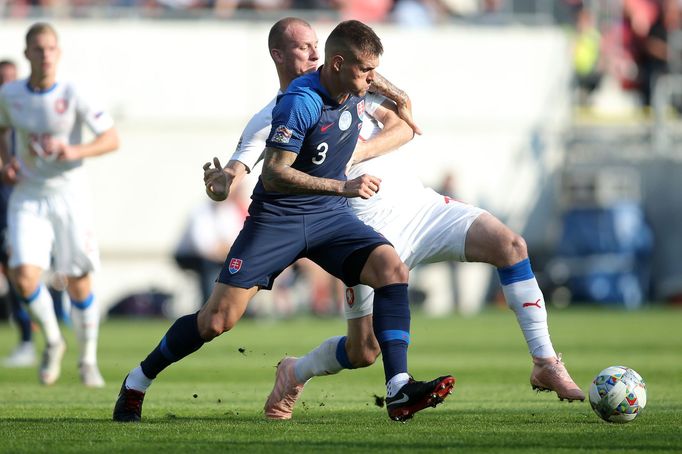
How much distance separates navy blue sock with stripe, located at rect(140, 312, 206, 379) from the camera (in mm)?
7699

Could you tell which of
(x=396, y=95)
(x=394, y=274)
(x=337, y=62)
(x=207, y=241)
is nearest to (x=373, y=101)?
(x=396, y=95)

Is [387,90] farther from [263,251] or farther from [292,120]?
[263,251]

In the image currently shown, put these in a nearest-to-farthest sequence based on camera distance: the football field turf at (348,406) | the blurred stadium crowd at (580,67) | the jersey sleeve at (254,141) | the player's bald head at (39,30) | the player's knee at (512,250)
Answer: the football field turf at (348,406)
the jersey sleeve at (254,141)
the player's knee at (512,250)
the player's bald head at (39,30)
the blurred stadium crowd at (580,67)

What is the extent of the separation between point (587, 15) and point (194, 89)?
766cm

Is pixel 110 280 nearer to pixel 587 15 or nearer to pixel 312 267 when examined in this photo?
pixel 312 267

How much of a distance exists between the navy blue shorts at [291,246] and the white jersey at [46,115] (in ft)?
11.4

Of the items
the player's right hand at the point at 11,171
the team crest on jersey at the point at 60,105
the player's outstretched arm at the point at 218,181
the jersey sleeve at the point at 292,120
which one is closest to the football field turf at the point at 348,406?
the player's outstretched arm at the point at 218,181

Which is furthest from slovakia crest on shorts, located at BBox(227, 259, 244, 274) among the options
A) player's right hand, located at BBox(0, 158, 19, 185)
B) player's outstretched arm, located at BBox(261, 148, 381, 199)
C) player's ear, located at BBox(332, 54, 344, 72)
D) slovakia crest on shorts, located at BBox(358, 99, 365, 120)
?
player's right hand, located at BBox(0, 158, 19, 185)

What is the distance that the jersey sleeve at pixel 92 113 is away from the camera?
1083 centimetres

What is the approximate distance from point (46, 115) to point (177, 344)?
12.3ft

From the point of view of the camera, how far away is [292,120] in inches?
288

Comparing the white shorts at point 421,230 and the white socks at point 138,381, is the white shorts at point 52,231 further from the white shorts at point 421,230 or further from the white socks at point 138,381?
the white shorts at point 421,230

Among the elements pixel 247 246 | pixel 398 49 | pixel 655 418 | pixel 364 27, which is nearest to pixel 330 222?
pixel 247 246

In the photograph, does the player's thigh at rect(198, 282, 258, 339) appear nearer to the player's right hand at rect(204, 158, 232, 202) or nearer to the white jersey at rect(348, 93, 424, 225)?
the player's right hand at rect(204, 158, 232, 202)
